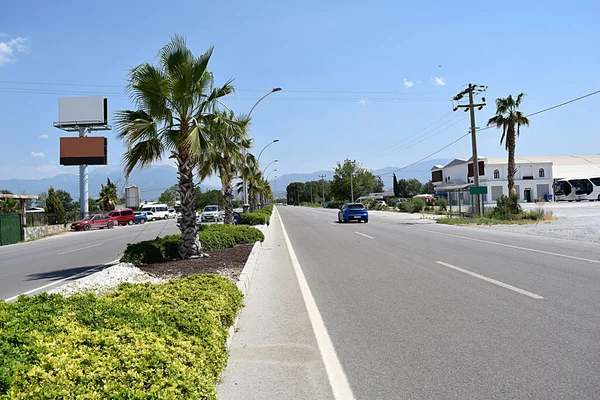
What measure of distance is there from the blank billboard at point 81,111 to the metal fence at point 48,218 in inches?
474

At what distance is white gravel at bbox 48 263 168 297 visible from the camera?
854cm

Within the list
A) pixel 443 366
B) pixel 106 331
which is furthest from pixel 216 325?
pixel 443 366

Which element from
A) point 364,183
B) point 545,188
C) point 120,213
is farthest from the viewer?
point 364,183

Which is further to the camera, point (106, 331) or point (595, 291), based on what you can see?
point (595, 291)

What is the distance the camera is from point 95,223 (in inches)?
1668

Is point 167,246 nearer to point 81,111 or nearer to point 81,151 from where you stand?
point 81,151

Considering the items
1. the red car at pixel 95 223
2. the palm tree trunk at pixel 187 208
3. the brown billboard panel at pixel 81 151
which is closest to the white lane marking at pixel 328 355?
the palm tree trunk at pixel 187 208

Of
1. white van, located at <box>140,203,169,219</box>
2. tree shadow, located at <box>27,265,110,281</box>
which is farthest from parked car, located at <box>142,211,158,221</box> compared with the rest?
tree shadow, located at <box>27,265,110,281</box>

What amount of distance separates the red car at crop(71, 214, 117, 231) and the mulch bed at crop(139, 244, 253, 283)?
32394mm

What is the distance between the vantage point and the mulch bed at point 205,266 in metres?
10.2

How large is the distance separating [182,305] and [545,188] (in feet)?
254

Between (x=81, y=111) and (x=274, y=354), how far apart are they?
184 ft

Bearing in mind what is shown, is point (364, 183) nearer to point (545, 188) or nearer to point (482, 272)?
point (545, 188)

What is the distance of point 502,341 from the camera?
5.20 meters
